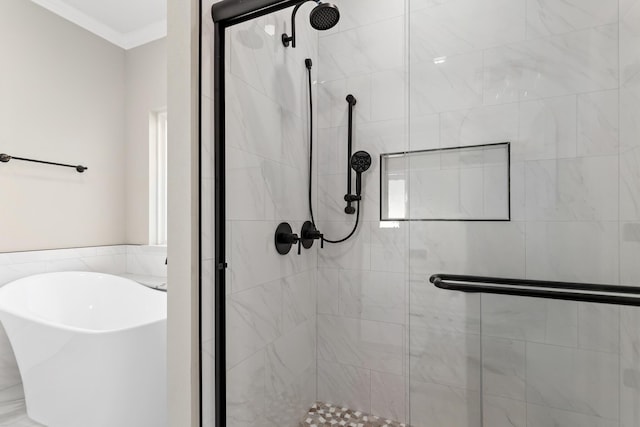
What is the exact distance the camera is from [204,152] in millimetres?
1107

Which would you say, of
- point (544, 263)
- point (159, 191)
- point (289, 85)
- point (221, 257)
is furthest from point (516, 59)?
point (159, 191)

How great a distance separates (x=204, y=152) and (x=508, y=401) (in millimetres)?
1215

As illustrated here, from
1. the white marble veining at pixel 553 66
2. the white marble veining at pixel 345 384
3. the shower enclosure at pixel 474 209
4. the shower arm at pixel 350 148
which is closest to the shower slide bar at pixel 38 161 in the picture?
the shower enclosure at pixel 474 209

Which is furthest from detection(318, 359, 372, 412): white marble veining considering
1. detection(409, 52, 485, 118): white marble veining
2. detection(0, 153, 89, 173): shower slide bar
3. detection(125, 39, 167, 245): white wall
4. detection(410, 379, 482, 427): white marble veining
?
detection(0, 153, 89, 173): shower slide bar

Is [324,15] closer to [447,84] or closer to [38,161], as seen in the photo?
[447,84]

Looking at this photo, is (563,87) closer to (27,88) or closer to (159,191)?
(159,191)

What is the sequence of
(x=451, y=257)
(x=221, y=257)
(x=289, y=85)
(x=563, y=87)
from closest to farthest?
1. (x=563, y=87)
2. (x=451, y=257)
3. (x=221, y=257)
4. (x=289, y=85)

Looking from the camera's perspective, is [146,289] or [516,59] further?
[146,289]

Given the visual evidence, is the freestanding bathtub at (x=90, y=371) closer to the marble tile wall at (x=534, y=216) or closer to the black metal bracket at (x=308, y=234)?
the black metal bracket at (x=308, y=234)

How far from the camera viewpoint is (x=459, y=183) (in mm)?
999

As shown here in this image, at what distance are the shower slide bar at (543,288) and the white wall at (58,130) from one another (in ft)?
8.78

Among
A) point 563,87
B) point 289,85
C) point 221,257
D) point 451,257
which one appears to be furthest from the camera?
point 289,85

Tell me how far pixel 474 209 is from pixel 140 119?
9.45ft

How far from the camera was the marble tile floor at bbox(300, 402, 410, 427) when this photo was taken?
1.66 meters
